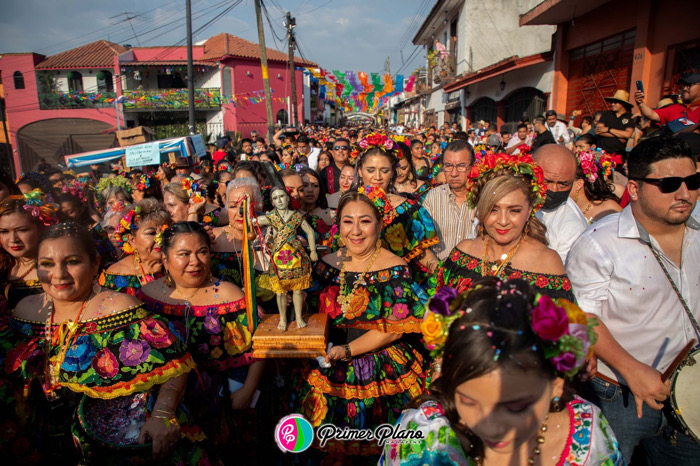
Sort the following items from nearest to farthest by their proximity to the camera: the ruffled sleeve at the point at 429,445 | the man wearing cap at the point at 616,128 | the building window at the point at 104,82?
the ruffled sleeve at the point at 429,445 < the man wearing cap at the point at 616,128 < the building window at the point at 104,82

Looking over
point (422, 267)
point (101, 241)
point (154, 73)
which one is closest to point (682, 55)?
point (422, 267)

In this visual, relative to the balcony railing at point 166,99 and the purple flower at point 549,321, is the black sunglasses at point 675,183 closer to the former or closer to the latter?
the purple flower at point 549,321

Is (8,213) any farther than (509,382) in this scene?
A: Yes

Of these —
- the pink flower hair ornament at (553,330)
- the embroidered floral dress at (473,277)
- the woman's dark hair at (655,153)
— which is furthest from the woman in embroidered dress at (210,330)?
the woman's dark hair at (655,153)

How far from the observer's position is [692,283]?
233 centimetres

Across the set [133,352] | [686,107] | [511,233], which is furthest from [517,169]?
[686,107]

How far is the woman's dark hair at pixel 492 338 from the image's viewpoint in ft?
4.42

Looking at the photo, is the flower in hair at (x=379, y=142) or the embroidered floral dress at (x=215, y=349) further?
the flower in hair at (x=379, y=142)

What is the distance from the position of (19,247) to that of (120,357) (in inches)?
67.0

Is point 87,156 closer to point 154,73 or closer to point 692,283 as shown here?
point 692,283

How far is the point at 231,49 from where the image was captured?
32281 mm

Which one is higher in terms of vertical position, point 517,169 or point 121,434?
point 517,169

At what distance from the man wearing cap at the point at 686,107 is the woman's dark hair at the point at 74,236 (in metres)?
6.17

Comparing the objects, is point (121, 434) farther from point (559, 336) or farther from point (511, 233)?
point (511, 233)
